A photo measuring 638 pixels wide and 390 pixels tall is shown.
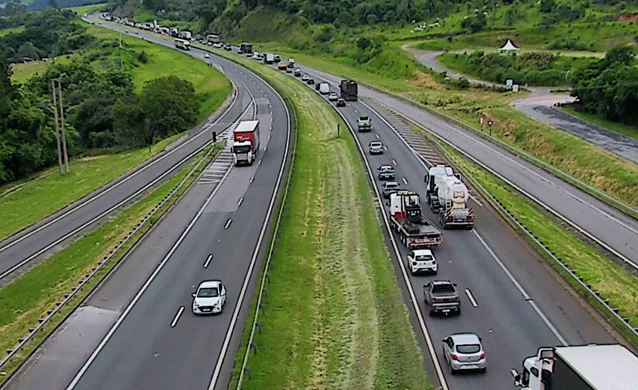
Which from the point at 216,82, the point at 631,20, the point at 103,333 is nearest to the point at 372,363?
the point at 103,333

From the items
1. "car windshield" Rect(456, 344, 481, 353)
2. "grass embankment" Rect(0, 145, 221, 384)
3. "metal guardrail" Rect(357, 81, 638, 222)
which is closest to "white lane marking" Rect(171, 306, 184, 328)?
"grass embankment" Rect(0, 145, 221, 384)

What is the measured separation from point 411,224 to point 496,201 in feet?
35.5

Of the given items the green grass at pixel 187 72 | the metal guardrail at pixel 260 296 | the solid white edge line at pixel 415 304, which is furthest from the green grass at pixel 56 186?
the solid white edge line at pixel 415 304

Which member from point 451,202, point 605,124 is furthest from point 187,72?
point 451,202

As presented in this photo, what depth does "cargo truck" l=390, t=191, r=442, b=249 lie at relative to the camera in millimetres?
45844

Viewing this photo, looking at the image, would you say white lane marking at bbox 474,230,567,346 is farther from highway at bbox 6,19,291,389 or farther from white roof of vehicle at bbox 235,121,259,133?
white roof of vehicle at bbox 235,121,259,133

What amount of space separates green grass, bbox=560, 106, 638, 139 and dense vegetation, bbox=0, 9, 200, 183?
49005 millimetres

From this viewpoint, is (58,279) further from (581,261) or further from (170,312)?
(581,261)

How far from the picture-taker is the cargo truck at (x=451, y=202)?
166 feet

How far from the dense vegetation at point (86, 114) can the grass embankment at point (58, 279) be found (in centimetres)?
2968

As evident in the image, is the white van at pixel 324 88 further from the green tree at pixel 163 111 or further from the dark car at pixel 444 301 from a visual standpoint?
the dark car at pixel 444 301

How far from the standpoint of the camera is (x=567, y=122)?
290 feet

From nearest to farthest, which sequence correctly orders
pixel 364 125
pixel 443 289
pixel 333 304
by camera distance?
pixel 443 289 < pixel 333 304 < pixel 364 125

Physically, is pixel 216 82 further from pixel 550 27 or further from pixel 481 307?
pixel 481 307
